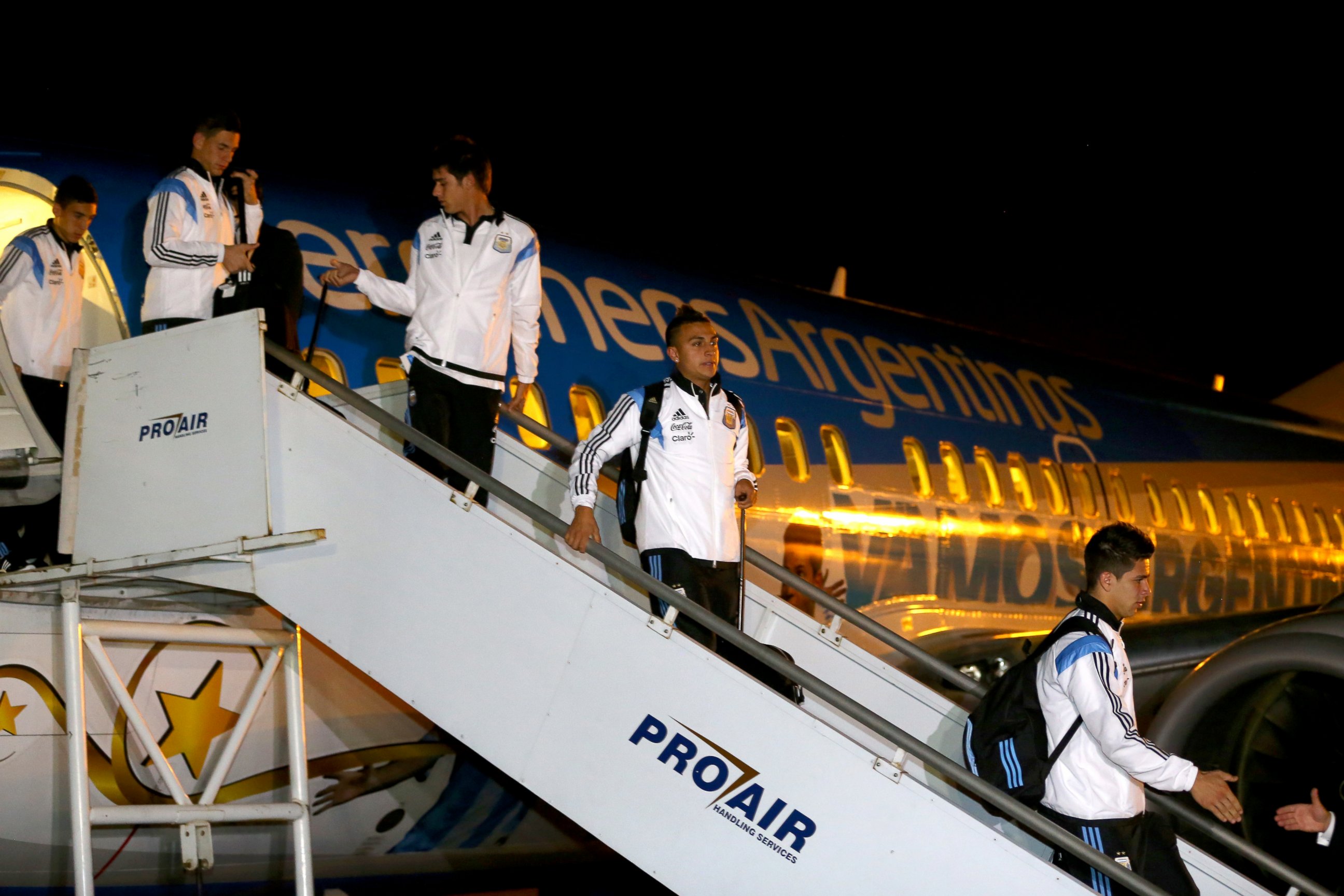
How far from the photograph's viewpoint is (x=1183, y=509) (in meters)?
11.4

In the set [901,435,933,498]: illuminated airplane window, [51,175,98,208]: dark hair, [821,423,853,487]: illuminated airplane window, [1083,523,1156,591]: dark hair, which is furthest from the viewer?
[901,435,933,498]: illuminated airplane window

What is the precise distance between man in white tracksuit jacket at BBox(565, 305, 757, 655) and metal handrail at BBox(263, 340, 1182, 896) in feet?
0.71

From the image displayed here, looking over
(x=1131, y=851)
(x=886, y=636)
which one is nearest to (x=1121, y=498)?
(x=886, y=636)

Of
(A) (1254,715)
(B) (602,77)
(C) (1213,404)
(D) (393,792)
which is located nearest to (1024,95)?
(B) (602,77)

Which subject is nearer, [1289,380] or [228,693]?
[228,693]

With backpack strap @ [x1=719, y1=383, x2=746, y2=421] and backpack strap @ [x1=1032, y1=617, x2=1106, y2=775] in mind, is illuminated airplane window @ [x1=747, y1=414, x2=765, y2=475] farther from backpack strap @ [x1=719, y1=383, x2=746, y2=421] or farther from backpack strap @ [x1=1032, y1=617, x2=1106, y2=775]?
backpack strap @ [x1=1032, y1=617, x2=1106, y2=775]

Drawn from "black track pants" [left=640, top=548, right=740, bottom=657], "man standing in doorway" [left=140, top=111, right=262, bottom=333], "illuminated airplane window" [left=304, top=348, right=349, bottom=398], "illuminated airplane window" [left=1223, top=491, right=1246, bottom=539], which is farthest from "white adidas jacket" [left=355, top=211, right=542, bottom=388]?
"illuminated airplane window" [left=1223, top=491, right=1246, bottom=539]

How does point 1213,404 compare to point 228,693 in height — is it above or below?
above

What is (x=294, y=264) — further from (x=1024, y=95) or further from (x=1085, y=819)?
(x=1024, y=95)

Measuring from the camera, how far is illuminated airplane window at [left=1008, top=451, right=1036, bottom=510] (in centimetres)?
941

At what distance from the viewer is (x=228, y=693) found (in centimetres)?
475

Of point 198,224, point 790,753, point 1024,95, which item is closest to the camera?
point 790,753

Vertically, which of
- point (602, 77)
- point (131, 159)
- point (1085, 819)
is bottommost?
point (1085, 819)

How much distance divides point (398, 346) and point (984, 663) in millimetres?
3946
